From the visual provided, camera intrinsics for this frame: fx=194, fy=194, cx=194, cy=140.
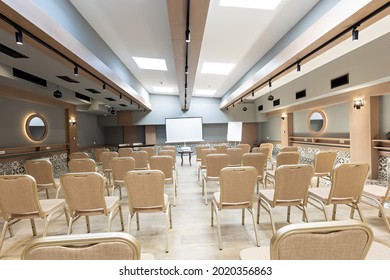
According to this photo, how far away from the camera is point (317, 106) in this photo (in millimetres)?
6918

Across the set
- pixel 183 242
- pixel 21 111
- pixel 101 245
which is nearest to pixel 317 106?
pixel 183 242

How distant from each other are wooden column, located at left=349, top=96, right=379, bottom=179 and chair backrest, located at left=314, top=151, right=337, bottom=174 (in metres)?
2.12

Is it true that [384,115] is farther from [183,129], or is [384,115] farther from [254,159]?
[183,129]

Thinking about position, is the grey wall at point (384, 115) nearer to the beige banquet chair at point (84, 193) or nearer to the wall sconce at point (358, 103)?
the wall sconce at point (358, 103)

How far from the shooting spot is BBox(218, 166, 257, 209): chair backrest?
2.27 metres

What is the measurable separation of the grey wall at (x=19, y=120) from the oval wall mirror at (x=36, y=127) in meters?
0.11

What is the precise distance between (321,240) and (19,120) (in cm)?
748

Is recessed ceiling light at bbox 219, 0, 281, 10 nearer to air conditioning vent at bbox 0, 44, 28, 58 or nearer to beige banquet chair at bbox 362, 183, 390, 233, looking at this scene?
beige banquet chair at bbox 362, 183, 390, 233

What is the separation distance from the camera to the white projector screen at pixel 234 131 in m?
11.0

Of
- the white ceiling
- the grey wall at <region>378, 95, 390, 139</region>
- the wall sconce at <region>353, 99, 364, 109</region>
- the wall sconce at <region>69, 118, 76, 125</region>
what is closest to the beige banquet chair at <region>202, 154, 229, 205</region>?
the white ceiling

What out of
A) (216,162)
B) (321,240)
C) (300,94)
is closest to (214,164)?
(216,162)

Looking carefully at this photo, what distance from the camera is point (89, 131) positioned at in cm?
1010

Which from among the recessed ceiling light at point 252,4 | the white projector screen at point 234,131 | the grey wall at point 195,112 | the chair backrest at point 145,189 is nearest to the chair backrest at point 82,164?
the chair backrest at point 145,189

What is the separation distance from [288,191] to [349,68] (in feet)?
14.7
